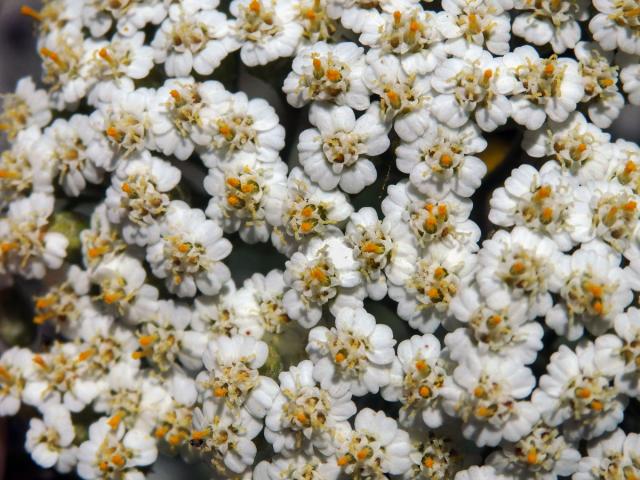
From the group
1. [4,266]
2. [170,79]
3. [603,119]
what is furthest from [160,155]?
[603,119]

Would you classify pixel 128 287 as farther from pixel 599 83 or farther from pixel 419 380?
pixel 599 83

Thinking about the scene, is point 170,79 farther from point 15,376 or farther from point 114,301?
point 15,376

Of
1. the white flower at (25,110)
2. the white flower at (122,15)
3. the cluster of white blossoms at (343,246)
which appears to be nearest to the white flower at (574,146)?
the cluster of white blossoms at (343,246)

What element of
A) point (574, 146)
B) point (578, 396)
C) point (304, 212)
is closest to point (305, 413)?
point (304, 212)

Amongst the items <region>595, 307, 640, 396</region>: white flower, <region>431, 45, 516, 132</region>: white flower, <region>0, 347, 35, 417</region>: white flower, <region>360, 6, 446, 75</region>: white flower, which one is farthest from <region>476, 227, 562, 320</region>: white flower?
<region>0, 347, 35, 417</region>: white flower

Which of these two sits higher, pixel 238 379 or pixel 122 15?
pixel 122 15

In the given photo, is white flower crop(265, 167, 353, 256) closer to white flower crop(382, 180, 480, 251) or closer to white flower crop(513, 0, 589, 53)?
white flower crop(382, 180, 480, 251)
